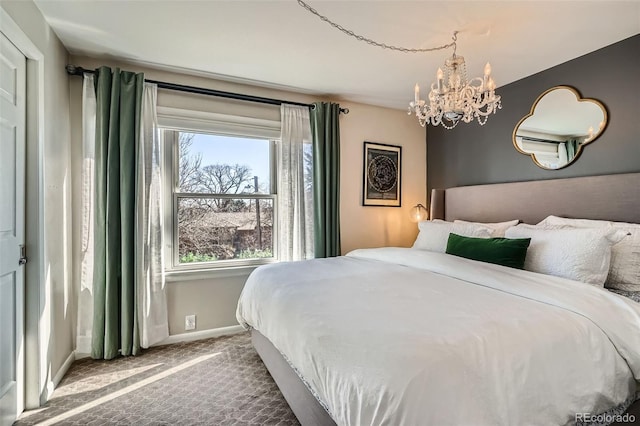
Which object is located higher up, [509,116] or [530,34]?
[530,34]

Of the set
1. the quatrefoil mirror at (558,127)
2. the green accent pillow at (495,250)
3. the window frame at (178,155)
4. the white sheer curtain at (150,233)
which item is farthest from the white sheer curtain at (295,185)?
the quatrefoil mirror at (558,127)

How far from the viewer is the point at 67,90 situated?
2.46 meters

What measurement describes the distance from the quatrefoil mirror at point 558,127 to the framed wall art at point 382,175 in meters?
1.30

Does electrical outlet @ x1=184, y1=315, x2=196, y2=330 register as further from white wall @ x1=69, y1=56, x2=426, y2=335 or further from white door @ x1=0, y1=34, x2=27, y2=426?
white door @ x1=0, y1=34, x2=27, y2=426

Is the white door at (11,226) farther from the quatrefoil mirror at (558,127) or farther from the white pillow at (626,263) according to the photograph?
the quatrefoil mirror at (558,127)

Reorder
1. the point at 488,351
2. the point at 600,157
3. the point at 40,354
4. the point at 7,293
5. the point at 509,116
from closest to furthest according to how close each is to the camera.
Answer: the point at 488,351
the point at 7,293
the point at 40,354
the point at 600,157
the point at 509,116

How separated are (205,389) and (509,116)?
353 centimetres

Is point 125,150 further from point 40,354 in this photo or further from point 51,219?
point 40,354

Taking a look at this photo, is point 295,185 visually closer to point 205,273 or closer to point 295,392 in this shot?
point 205,273

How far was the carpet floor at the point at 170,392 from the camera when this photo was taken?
70.5 inches

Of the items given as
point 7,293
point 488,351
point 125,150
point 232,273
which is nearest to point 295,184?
point 232,273

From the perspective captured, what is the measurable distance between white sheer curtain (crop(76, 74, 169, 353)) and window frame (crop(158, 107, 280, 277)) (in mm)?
135

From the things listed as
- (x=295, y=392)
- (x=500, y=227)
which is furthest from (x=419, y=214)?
(x=295, y=392)

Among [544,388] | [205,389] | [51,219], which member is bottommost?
[205,389]
